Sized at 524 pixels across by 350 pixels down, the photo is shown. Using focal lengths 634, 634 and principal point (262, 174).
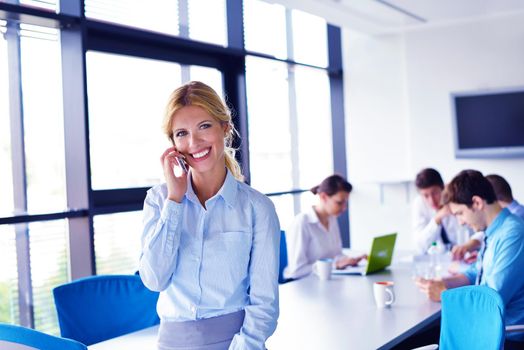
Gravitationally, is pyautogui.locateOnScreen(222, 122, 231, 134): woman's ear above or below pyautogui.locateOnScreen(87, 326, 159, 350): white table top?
above

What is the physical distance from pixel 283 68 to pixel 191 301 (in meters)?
4.81

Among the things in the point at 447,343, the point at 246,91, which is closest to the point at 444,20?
the point at 246,91

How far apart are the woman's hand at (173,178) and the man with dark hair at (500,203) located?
8.63ft

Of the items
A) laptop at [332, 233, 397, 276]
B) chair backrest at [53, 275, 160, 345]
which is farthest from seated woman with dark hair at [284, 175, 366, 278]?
chair backrest at [53, 275, 160, 345]

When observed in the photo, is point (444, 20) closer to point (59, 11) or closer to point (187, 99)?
point (59, 11)

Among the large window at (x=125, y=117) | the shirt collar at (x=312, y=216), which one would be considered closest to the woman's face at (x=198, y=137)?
the large window at (x=125, y=117)

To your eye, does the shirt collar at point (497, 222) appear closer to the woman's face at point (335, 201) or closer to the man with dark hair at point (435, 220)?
the woman's face at point (335, 201)

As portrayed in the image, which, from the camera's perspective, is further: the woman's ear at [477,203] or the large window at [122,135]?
the large window at [122,135]

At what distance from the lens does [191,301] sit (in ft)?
6.40

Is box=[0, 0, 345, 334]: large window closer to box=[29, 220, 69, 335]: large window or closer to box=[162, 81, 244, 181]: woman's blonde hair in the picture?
box=[29, 220, 69, 335]: large window

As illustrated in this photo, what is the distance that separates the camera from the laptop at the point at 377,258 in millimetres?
3881

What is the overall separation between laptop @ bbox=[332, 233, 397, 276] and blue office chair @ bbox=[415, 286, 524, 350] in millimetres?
1321

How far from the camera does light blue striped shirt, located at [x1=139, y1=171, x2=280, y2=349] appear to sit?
6.26ft

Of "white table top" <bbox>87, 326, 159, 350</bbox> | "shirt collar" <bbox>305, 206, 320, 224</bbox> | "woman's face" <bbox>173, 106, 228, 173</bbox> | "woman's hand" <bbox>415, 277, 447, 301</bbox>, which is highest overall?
"woman's face" <bbox>173, 106, 228, 173</bbox>
